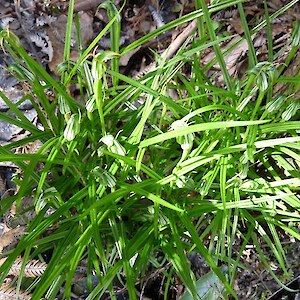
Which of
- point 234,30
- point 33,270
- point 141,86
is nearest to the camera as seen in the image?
point 141,86

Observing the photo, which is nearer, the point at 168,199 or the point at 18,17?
the point at 168,199

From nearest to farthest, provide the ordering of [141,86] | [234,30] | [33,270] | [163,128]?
1. [141,86]
2. [33,270]
3. [163,128]
4. [234,30]

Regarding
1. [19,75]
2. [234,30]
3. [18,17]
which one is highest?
[18,17]

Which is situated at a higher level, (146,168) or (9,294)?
(146,168)

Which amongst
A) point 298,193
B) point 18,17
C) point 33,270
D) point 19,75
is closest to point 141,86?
point 19,75

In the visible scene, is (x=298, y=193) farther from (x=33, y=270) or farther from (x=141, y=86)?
(x=33, y=270)

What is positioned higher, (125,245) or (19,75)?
(19,75)
